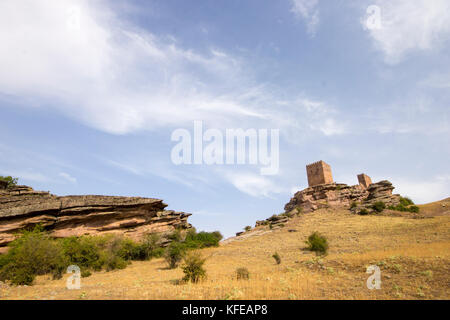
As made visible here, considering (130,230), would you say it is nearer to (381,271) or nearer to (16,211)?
(16,211)

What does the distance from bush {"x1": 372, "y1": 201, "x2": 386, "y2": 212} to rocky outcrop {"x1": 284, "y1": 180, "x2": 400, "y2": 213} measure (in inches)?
60.8

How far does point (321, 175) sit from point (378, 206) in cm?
1857

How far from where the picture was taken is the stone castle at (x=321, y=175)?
190 ft

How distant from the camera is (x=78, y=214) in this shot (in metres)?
28.2

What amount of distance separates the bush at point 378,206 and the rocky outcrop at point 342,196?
1.54m

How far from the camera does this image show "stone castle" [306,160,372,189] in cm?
5788

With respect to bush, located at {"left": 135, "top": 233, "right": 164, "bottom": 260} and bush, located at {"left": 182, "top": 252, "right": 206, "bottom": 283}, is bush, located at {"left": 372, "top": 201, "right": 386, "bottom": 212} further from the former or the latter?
bush, located at {"left": 182, "top": 252, "right": 206, "bottom": 283}

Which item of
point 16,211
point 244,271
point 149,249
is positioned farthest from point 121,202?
point 244,271

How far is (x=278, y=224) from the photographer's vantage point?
4262 cm

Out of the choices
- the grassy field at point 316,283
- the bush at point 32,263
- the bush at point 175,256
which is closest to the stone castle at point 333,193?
the grassy field at point 316,283

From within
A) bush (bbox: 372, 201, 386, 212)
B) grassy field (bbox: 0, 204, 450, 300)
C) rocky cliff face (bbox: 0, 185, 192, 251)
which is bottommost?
grassy field (bbox: 0, 204, 450, 300)

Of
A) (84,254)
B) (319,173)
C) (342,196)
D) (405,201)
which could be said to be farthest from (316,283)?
(319,173)

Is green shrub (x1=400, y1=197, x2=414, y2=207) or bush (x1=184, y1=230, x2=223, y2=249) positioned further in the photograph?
green shrub (x1=400, y1=197, x2=414, y2=207)

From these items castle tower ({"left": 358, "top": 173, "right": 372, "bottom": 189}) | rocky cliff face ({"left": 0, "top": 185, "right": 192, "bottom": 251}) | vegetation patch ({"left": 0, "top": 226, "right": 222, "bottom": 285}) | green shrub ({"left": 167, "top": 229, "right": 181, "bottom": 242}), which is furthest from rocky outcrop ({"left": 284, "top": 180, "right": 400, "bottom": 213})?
rocky cliff face ({"left": 0, "top": 185, "right": 192, "bottom": 251})
